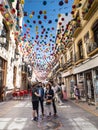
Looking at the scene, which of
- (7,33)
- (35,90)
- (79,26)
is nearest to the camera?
(35,90)

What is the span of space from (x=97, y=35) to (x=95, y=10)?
6.38 feet

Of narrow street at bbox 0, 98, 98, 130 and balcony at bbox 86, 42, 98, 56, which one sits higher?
balcony at bbox 86, 42, 98, 56

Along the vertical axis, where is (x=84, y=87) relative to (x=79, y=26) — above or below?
below

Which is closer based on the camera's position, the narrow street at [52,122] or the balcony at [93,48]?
the narrow street at [52,122]

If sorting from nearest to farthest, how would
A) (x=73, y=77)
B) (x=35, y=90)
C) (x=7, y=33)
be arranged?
(x=35, y=90)
(x=7, y=33)
(x=73, y=77)

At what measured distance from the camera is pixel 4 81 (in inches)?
605

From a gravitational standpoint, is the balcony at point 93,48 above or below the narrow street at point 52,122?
above

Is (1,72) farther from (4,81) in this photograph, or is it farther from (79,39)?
(79,39)

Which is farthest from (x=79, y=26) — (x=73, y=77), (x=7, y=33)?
(x=7, y=33)

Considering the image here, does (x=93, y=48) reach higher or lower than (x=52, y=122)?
higher

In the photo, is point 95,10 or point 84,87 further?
point 84,87

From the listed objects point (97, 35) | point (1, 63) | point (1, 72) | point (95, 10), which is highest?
point (95, 10)

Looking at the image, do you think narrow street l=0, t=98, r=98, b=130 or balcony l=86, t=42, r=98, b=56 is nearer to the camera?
narrow street l=0, t=98, r=98, b=130

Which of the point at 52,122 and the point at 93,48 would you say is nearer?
the point at 52,122
